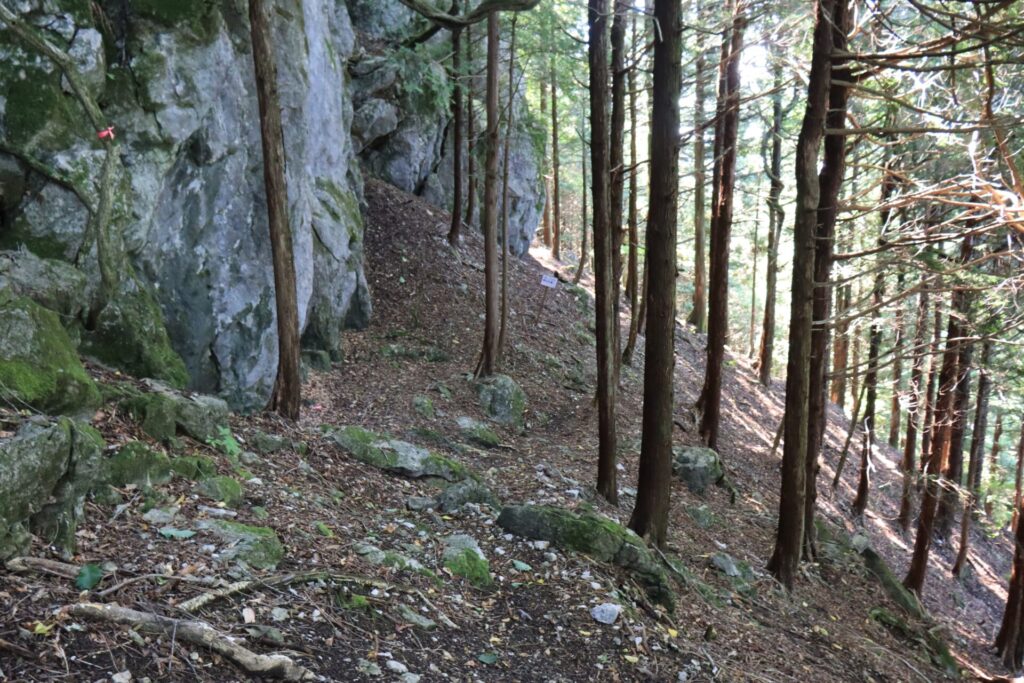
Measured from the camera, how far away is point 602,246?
8.54m

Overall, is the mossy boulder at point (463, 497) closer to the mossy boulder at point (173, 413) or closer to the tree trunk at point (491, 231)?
the mossy boulder at point (173, 413)

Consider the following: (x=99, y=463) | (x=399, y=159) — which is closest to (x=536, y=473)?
(x=99, y=463)

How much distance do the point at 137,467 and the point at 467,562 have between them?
2.56 meters

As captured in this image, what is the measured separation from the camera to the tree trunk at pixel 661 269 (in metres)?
6.60

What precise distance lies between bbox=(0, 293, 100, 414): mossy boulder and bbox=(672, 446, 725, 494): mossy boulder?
883cm

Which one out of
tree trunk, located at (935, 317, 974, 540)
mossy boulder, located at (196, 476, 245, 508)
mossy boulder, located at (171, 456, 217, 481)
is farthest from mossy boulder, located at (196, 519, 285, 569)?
tree trunk, located at (935, 317, 974, 540)

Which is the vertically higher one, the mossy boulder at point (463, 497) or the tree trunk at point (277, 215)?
the tree trunk at point (277, 215)

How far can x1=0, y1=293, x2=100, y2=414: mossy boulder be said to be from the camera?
13.4ft

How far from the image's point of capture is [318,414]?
8930mm

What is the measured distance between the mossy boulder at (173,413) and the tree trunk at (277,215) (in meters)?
1.49

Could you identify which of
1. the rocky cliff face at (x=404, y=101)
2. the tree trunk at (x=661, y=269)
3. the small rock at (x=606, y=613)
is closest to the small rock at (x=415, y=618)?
the small rock at (x=606, y=613)

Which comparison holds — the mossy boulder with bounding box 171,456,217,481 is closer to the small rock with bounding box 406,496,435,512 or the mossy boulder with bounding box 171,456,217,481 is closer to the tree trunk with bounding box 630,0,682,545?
the small rock with bounding box 406,496,435,512

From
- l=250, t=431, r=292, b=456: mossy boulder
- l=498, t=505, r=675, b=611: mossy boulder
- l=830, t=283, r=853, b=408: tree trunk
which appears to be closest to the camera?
l=498, t=505, r=675, b=611: mossy boulder

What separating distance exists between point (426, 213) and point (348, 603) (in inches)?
544
